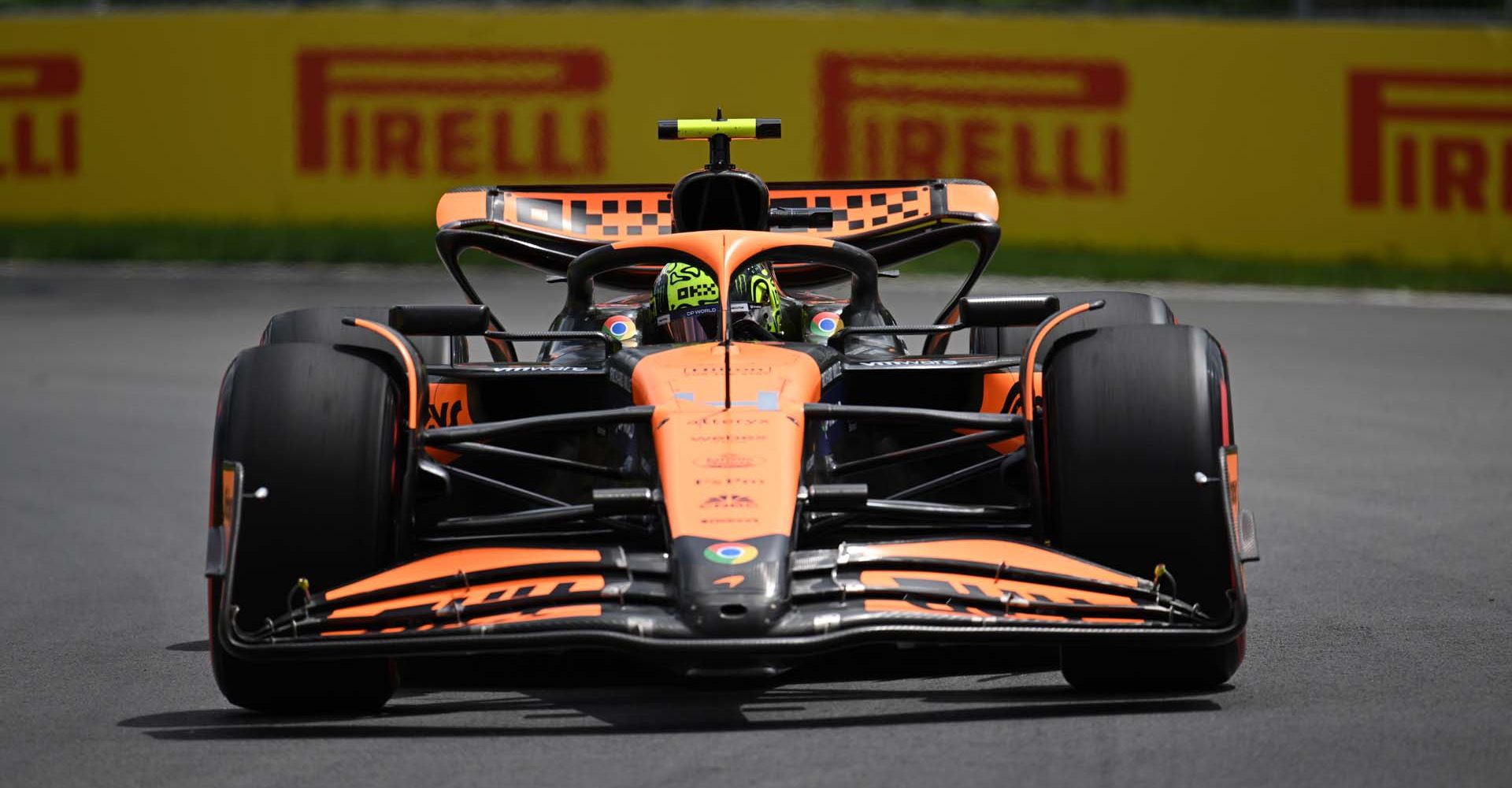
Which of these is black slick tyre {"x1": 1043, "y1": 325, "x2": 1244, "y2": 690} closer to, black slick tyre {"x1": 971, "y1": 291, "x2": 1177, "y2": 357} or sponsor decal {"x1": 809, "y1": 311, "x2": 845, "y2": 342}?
black slick tyre {"x1": 971, "y1": 291, "x2": 1177, "y2": 357}

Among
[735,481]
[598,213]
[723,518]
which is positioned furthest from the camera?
[598,213]

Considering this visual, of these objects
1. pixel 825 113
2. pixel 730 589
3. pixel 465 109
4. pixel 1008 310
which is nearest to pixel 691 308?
pixel 1008 310

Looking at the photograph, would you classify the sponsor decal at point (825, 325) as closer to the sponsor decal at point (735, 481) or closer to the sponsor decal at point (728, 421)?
the sponsor decal at point (728, 421)

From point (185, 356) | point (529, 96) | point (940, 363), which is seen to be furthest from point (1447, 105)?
point (940, 363)

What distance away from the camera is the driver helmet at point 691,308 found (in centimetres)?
723

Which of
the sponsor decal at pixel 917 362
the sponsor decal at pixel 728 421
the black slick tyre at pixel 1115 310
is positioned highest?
the black slick tyre at pixel 1115 310

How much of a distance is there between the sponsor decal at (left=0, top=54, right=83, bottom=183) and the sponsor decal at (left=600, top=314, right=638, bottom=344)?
1141cm

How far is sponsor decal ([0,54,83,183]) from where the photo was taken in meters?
18.3

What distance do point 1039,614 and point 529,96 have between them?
13008mm

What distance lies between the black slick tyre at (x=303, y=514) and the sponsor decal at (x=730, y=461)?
80 centimetres

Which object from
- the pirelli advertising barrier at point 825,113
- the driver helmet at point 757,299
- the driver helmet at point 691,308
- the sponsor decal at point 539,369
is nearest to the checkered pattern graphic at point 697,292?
the driver helmet at point 691,308

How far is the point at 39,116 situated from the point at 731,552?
14.2m

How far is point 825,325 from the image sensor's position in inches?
319

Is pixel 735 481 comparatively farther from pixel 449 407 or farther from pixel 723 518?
pixel 449 407
